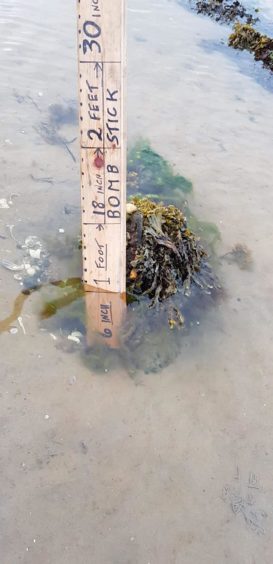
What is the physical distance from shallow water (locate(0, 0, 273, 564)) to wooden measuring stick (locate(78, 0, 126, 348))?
417mm

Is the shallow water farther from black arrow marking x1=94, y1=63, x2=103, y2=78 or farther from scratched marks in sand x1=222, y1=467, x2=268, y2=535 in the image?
black arrow marking x1=94, y1=63, x2=103, y2=78

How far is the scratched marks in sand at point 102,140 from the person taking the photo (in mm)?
2072

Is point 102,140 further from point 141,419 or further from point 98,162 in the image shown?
point 141,419

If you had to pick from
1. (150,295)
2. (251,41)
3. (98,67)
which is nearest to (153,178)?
(150,295)

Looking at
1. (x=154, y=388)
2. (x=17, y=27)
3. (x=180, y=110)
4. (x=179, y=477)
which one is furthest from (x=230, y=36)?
(x=179, y=477)

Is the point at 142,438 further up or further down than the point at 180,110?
further down

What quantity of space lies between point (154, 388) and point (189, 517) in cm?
75

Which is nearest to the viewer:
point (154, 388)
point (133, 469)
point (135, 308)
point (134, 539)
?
point (134, 539)

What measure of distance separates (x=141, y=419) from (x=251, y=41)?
266 inches

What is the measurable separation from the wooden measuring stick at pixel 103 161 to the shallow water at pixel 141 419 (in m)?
0.42

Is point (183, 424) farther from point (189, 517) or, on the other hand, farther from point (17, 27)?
point (17, 27)

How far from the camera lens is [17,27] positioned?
659 centimetres

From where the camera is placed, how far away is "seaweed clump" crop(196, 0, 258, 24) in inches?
324

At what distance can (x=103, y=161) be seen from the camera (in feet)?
7.97
